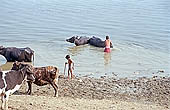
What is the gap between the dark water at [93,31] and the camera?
17.9 meters

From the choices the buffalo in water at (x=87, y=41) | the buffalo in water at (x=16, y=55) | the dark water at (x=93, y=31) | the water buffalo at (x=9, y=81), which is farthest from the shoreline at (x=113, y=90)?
the buffalo in water at (x=87, y=41)

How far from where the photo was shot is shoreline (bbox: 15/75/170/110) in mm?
12664

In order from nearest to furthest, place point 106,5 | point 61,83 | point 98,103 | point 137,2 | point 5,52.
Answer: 1. point 98,103
2. point 61,83
3. point 5,52
4. point 106,5
5. point 137,2

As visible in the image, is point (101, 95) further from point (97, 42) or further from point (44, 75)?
point (97, 42)

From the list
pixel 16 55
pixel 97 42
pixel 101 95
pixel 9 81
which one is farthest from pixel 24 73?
pixel 97 42

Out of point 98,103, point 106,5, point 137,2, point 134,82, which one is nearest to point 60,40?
point 134,82

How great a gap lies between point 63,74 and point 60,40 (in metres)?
7.12

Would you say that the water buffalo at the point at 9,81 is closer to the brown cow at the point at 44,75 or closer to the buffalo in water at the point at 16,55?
the brown cow at the point at 44,75

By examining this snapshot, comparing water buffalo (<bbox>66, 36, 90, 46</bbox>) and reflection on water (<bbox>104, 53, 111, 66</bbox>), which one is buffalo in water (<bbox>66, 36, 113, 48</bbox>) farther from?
reflection on water (<bbox>104, 53, 111, 66</bbox>)

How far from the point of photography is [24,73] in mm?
9297

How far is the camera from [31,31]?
2461 cm

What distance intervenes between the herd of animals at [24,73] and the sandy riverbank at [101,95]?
48 cm

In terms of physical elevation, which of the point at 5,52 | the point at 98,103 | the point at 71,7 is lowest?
the point at 98,103

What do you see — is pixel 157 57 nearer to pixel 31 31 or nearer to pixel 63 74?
pixel 63 74
